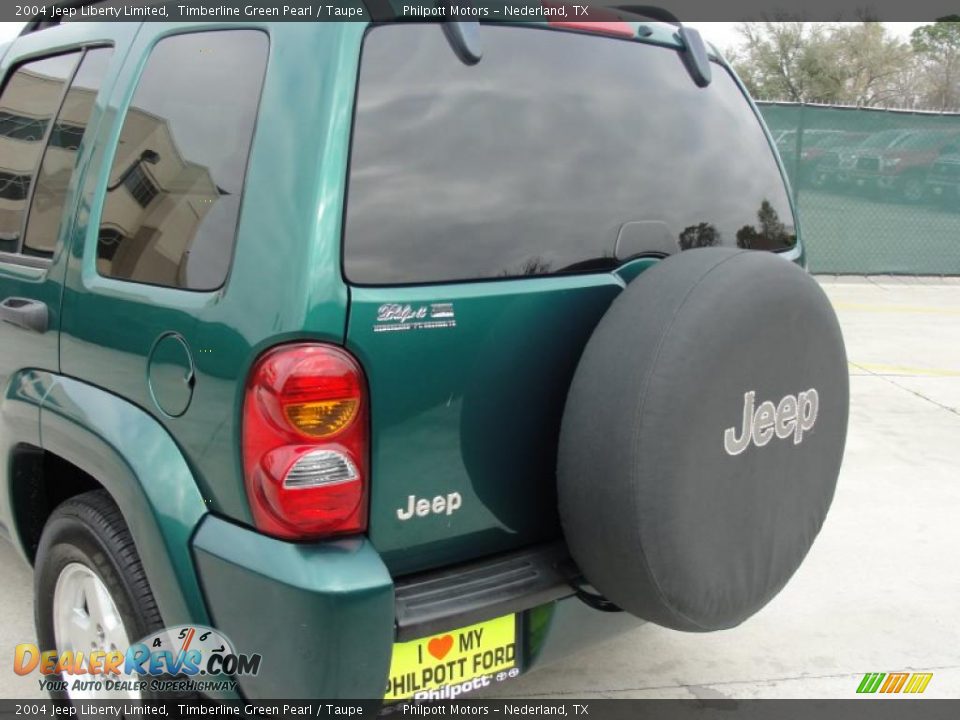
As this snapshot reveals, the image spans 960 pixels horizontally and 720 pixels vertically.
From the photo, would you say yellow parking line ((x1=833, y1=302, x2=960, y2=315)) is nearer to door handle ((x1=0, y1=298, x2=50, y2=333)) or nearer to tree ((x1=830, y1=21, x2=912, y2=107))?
door handle ((x1=0, y1=298, x2=50, y2=333))

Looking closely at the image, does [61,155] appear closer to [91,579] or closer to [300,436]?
[91,579]

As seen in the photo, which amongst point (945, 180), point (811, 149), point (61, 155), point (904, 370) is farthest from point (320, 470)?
point (945, 180)

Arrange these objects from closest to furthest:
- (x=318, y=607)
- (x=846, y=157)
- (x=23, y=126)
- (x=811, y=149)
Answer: (x=318, y=607) → (x=23, y=126) → (x=811, y=149) → (x=846, y=157)

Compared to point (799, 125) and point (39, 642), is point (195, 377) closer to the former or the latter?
point (39, 642)

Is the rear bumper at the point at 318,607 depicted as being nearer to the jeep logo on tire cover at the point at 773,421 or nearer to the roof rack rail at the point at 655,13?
the jeep logo on tire cover at the point at 773,421

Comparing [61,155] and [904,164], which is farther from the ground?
[904,164]

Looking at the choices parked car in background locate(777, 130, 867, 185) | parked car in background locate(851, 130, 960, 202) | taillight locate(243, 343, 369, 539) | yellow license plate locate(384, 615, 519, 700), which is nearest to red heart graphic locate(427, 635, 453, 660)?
yellow license plate locate(384, 615, 519, 700)

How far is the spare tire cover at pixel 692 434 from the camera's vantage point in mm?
1963

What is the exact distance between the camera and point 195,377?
1.96 m

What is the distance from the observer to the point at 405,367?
1.93 meters

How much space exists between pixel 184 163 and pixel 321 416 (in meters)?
0.73

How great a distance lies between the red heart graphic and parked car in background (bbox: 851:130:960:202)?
10.1 meters

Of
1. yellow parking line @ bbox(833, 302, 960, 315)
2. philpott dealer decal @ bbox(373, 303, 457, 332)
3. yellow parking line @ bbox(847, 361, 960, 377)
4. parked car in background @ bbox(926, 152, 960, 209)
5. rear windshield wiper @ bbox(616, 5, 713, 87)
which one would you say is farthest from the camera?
parked car in background @ bbox(926, 152, 960, 209)

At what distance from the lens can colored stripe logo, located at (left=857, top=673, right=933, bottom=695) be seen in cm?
301
